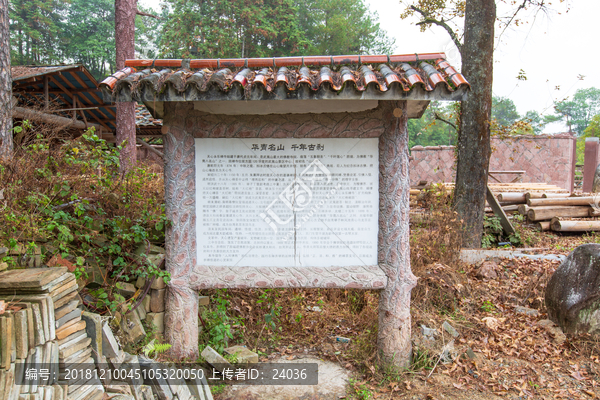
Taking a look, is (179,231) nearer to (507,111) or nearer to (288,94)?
(288,94)

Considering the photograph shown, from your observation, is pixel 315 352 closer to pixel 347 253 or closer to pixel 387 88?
pixel 347 253

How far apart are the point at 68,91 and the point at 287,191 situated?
1209 centimetres

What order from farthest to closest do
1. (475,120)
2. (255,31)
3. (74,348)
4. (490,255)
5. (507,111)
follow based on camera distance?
1. (507,111)
2. (255,31)
3. (475,120)
4. (490,255)
5. (74,348)

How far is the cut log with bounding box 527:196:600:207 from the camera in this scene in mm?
9164

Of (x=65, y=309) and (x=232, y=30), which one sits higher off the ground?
(x=232, y=30)

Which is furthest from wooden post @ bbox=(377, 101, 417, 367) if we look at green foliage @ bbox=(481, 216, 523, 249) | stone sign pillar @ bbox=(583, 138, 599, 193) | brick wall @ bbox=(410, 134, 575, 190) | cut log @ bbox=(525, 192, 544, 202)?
stone sign pillar @ bbox=(583, 138, 599, 193)

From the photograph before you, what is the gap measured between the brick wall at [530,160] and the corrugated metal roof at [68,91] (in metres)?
11.5

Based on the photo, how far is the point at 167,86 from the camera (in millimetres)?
3318

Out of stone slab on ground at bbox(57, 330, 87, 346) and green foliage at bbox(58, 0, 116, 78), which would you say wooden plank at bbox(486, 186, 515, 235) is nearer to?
stone slab on ground at bbox(57, 330, 87, 346)

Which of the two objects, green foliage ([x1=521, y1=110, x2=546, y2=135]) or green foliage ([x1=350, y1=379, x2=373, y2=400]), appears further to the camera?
green foliage ([x1=521, y1=110, x2=546, y2=135])

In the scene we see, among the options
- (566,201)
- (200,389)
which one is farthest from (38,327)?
(566,201)

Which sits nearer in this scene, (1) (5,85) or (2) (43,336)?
(2) (43,336)
